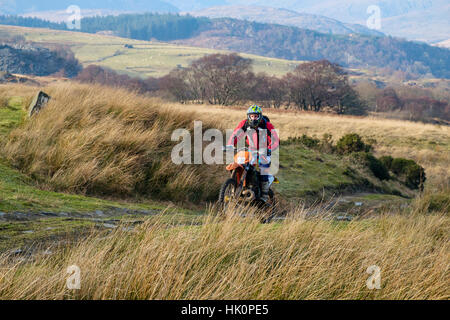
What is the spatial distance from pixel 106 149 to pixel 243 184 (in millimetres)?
3164

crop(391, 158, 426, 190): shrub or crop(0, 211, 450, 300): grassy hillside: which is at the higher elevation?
crop(0, 211, 450, 300): grassy hillside

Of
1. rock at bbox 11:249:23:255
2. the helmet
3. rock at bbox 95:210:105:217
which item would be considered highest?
the helmet

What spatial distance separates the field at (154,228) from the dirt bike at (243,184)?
715 mm

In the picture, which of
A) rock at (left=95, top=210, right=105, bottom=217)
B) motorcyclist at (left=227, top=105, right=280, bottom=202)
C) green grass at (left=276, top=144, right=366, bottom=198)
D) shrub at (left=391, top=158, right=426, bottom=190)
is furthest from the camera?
shrub at (left=391, top=158, right=426, bottom=190)

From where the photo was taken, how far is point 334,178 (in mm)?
14672

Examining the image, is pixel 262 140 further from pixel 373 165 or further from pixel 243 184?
pixel 373 165

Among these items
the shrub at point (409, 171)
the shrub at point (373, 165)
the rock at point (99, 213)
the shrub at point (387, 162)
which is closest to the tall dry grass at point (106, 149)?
the rock at point (99, 213)

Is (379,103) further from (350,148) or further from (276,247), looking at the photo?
(276,247)

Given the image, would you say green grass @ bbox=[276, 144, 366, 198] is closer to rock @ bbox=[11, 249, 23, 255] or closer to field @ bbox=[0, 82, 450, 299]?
field @ bbox=[0, 82, 450, 299]

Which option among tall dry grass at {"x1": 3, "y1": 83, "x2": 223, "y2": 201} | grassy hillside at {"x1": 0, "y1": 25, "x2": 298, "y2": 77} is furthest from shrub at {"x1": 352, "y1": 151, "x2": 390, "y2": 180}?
grassy hillside at {"x1": 0, "y1": 25, "x2": 298, "y2": 77}

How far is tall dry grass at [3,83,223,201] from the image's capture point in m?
8.70

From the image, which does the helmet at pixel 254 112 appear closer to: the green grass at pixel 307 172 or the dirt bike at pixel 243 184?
the dirt bike at pixel 243 184

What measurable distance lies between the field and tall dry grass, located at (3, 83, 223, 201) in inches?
1.2

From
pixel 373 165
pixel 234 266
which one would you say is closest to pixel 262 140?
pixel 234 266
